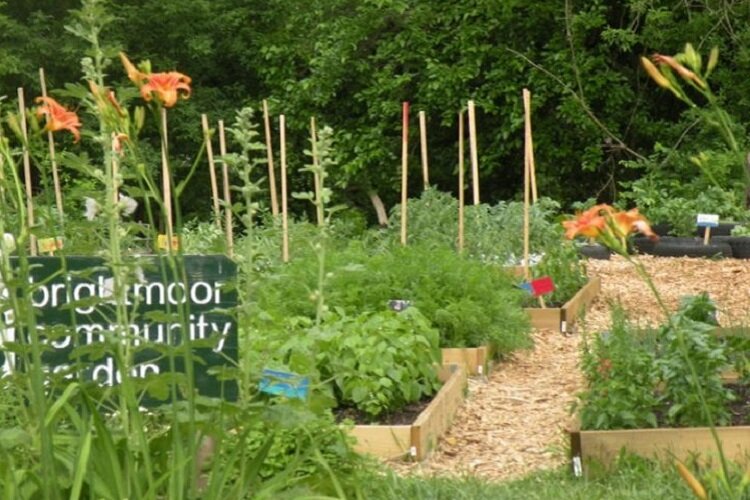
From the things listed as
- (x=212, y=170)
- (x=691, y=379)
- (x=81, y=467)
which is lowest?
(x=691, y=379)

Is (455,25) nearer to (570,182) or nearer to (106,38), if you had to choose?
(570,182)

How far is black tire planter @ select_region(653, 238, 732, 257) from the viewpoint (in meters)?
12.0

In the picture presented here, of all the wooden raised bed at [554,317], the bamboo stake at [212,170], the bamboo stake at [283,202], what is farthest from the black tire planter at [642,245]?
the bamboo stake at [212,170]

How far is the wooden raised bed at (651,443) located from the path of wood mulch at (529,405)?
259 millimetres

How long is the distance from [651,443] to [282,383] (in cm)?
166

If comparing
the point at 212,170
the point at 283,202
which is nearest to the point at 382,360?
the point at 283,202

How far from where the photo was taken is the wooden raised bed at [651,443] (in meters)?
4.80

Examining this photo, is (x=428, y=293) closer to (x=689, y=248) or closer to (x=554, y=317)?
(x=554, y=317)

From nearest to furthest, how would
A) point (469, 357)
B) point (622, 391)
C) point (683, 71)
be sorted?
point (683, 71)
point (622, 391)
point (469, 357)

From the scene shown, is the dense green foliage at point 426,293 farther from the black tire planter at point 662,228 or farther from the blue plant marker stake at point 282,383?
the black tire planter at point 662,228

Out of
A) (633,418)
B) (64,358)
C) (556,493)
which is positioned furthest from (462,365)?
(64,358)

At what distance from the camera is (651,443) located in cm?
484

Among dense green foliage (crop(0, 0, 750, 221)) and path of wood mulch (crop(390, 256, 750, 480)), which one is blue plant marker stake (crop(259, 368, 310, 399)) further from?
dense green foliage (crop(0, 0, 750, 221))

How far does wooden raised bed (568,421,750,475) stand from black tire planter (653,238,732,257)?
286 inches
